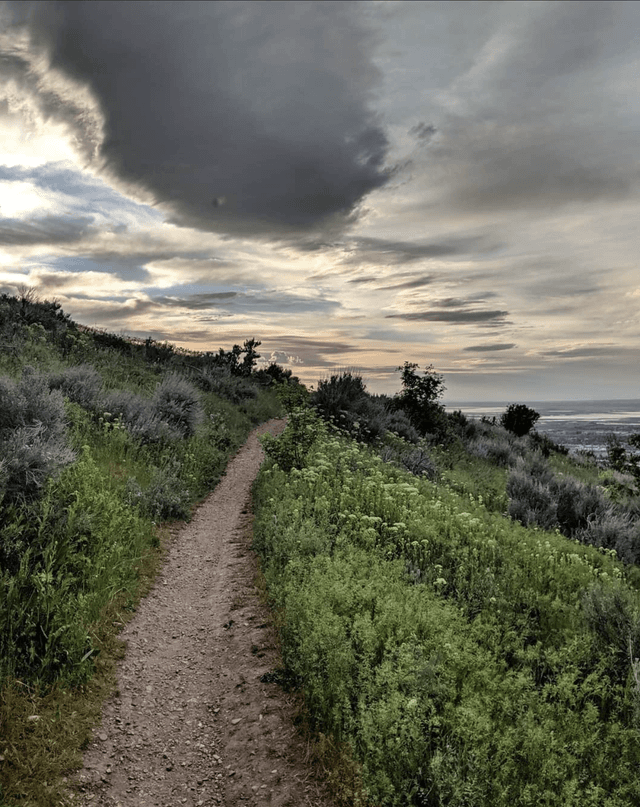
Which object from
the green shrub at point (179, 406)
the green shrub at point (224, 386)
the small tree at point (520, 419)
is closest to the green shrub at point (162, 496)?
the green shrub at point (179, 406)

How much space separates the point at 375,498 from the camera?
1005cm

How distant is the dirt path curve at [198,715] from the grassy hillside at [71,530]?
28 cm

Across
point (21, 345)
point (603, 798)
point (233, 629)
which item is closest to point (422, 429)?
point (21, 345)

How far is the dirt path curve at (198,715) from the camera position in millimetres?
4008

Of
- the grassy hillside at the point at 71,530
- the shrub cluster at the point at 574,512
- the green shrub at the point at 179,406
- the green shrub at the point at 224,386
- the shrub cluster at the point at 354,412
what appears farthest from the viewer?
the green shrub at the point at 224,386

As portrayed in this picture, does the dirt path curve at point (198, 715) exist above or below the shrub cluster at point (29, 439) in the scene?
below

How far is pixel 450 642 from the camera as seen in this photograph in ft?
16.9

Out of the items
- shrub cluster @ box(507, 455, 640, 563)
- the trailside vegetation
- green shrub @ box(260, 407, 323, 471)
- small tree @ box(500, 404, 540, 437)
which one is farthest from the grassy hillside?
small tree @ box(500, 404, 540, 437)

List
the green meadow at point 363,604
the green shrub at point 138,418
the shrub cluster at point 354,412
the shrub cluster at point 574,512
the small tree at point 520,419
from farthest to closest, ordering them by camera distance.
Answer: the small tree at point 520,419
the shrub cluster at point 354,412
the green shrub at point 138,418
the shrub cluster at point 574,512
the green meadow at point 363,604

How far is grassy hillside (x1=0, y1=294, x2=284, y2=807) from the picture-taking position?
14.1ft

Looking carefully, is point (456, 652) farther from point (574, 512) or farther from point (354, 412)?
point (354, 412)

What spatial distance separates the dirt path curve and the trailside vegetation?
38 cm

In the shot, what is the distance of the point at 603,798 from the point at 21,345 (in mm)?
18486

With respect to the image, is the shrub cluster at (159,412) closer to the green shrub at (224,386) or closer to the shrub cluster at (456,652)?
the shrub cluster at (456,652)
